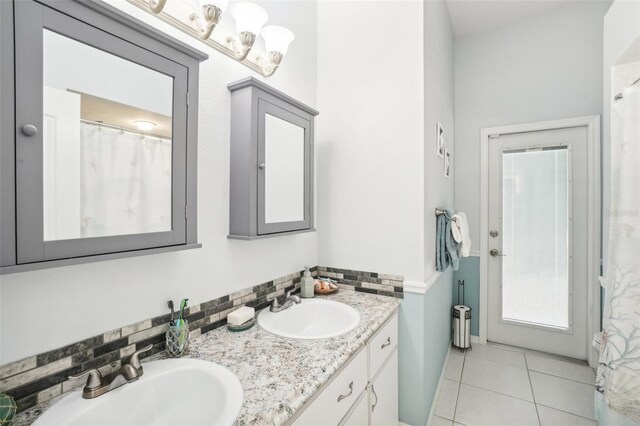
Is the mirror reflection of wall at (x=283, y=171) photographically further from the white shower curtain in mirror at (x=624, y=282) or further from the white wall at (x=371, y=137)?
the white shower curtain in mirror at (x=624, y=282)

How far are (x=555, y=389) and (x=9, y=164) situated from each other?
3.19m

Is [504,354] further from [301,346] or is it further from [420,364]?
[301,346]

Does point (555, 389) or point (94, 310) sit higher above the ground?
point (94, 310)

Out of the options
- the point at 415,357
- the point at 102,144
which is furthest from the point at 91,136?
the point at 415,357

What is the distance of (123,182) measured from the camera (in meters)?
0.90

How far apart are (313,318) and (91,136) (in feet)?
4.24

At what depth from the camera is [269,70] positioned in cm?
148

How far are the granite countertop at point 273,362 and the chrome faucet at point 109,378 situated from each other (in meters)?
0.10

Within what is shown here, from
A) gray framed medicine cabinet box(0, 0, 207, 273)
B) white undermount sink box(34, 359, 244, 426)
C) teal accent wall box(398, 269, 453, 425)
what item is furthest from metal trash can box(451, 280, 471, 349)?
gray framed medicine cabinet box(0, 0, 207, 273)

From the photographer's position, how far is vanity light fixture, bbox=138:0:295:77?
3.49ft

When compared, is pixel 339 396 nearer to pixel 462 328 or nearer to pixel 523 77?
pixel 462 328

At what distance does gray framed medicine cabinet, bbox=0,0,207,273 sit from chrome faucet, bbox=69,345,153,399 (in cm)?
33

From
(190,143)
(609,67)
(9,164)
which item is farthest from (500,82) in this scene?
(9,164)

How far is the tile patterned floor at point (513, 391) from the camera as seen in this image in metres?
1.89
